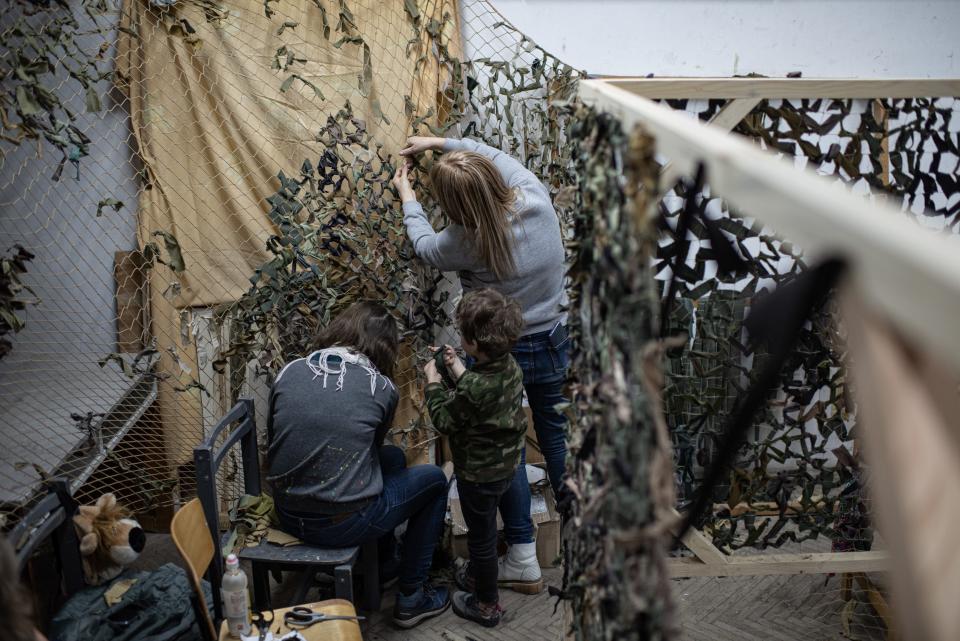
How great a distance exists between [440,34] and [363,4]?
0.34 meters

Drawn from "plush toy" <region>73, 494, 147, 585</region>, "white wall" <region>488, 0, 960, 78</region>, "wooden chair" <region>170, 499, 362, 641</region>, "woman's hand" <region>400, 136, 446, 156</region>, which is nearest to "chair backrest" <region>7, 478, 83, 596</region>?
"plush toy" <region>73, 494, 147, 585</region>

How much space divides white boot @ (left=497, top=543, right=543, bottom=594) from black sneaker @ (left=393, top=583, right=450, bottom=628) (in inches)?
10.4

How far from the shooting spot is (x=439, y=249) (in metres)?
2.75

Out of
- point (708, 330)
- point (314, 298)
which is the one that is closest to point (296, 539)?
point (314, 298)

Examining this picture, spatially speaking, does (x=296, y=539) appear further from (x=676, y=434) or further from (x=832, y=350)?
(x=832, y=350)

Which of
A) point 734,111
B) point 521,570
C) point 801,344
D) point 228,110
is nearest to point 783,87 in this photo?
point 734,111

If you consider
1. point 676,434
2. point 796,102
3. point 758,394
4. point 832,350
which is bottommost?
point 676,434

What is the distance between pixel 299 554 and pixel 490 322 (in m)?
1.00

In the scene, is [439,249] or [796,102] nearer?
[796,102]

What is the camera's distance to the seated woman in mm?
2436

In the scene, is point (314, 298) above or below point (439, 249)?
below

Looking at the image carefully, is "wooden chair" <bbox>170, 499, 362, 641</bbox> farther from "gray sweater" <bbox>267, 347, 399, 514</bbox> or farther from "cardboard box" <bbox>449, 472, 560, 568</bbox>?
"cardboard box" <bbox>449, 472, 560, 568</bbox>

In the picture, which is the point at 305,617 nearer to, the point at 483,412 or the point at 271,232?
the point at 483,412

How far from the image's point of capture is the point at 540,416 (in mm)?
2883
